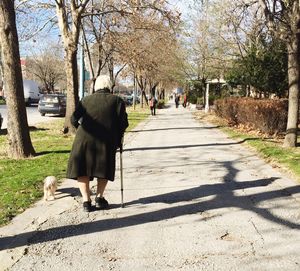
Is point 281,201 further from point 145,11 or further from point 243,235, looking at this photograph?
point 145,11

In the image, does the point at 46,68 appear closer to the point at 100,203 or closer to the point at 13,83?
the point at 13,83

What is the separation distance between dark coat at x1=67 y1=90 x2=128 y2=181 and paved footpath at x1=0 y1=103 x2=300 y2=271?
1.92ft

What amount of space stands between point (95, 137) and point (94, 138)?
2 centimetres

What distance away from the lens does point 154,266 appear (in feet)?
14.0

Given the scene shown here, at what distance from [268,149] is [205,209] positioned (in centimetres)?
643

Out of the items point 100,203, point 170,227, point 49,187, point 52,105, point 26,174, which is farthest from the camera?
point 52,105

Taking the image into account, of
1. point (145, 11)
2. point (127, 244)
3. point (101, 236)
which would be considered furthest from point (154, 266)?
point (145, 11)

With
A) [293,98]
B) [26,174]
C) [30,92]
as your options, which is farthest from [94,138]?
[30,92]

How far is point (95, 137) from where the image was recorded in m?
5.94

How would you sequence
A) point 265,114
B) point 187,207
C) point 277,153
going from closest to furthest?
point 187,207, point 277,153, point 265,114

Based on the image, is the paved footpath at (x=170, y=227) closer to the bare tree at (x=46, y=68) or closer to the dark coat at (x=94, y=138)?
the dark coat at (x=94, y=138)

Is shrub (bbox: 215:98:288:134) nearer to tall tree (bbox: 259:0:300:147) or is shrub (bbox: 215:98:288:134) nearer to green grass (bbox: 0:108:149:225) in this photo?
tall tree (bbox: 259:0:300:147)

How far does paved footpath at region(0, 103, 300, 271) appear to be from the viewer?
4392mm

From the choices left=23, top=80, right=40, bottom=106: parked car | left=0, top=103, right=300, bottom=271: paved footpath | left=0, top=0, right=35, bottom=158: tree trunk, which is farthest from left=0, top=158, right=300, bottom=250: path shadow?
left=23, top=80, right=40, bottom=106: parked car
